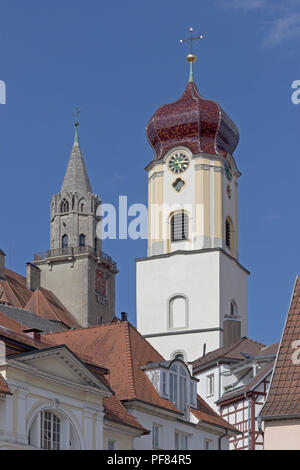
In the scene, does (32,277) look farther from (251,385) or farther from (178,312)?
(251,385)

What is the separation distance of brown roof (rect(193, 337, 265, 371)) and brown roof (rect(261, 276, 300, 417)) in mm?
33158

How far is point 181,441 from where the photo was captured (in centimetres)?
5216

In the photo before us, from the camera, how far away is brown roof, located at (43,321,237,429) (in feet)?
165

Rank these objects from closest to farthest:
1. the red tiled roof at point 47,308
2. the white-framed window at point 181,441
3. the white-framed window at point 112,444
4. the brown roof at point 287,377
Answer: the brown roof at point 287,377 → the white-framed window at point 112,444 → the white-framed window at point 181,441 → the red tiled roof at point 47,308

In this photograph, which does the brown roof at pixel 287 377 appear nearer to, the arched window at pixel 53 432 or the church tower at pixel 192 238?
the arched window at pixel 53 432

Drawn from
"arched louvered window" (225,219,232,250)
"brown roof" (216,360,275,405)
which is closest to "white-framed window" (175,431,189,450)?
"brown roof" (216,360,275,405)

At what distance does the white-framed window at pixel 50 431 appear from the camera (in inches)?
1682

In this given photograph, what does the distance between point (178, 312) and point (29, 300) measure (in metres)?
9.68

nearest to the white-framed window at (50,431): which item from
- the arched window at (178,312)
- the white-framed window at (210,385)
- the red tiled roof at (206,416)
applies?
the red tiled roof at (206,416)

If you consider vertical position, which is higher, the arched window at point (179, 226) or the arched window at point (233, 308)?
Answer: the arched window at point (179, 226)

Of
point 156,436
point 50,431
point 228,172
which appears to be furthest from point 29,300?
point 50,431

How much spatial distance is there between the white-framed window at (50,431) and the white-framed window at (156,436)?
7.18 m
